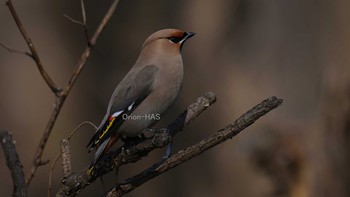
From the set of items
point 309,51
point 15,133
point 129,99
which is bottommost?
point 15,133

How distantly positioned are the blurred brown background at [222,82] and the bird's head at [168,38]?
230 cm

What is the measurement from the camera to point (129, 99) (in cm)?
360

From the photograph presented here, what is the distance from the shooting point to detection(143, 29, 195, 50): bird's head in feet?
11.8

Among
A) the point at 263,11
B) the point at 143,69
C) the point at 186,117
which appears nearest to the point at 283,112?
the point at 263,11

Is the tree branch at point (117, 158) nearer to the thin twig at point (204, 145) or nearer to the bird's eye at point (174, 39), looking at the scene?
the thin twig at point (204, 145)

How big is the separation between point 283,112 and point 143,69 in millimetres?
4131

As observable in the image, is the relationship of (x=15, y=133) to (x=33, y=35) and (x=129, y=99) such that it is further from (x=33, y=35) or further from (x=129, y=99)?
(x=129, y=99)

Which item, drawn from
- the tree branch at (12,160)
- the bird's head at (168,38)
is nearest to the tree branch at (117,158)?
the tree branch at (12,160)

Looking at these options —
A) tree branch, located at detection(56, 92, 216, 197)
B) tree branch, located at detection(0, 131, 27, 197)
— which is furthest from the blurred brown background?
tree branch, located at detection(0, 131, 27, 197)

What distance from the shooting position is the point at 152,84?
368 cm

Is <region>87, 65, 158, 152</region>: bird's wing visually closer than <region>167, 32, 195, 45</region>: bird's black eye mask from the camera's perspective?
Yes

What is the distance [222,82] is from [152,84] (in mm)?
5256

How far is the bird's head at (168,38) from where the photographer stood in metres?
3.61

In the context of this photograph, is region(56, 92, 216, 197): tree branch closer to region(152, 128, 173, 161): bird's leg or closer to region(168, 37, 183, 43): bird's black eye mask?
region(152, 128, 173, 161): bird's leg
